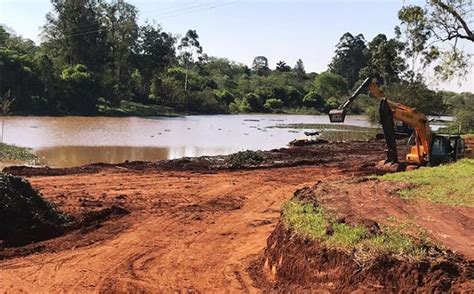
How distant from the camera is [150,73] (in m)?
76.5

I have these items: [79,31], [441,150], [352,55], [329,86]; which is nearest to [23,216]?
[441,150]

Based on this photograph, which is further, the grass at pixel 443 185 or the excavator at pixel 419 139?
the excavator at pixel 419 139

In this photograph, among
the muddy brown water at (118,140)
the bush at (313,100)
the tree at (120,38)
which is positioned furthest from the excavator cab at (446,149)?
the bush at (313,100)

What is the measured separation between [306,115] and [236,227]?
7723 centimetres

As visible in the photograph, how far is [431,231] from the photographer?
8211mm

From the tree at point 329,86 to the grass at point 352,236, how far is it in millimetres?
94561

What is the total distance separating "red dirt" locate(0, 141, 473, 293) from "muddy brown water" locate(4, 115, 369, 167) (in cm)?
660

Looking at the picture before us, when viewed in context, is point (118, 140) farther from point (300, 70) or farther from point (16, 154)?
point (300, 70)

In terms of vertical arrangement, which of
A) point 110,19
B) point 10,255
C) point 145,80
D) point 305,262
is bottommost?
point 10,255

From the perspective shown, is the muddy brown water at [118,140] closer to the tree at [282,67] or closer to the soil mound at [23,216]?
the soil mound at [23,216]

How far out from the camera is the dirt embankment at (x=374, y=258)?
6551 mm

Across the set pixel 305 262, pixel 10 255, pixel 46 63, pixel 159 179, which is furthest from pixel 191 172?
pixel 46 63

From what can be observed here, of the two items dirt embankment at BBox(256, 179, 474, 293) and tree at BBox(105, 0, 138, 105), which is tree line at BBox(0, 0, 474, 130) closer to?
tree at BBox(105, 0, 138, 105)

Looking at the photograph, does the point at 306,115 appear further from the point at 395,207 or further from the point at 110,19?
the point at 395,207
